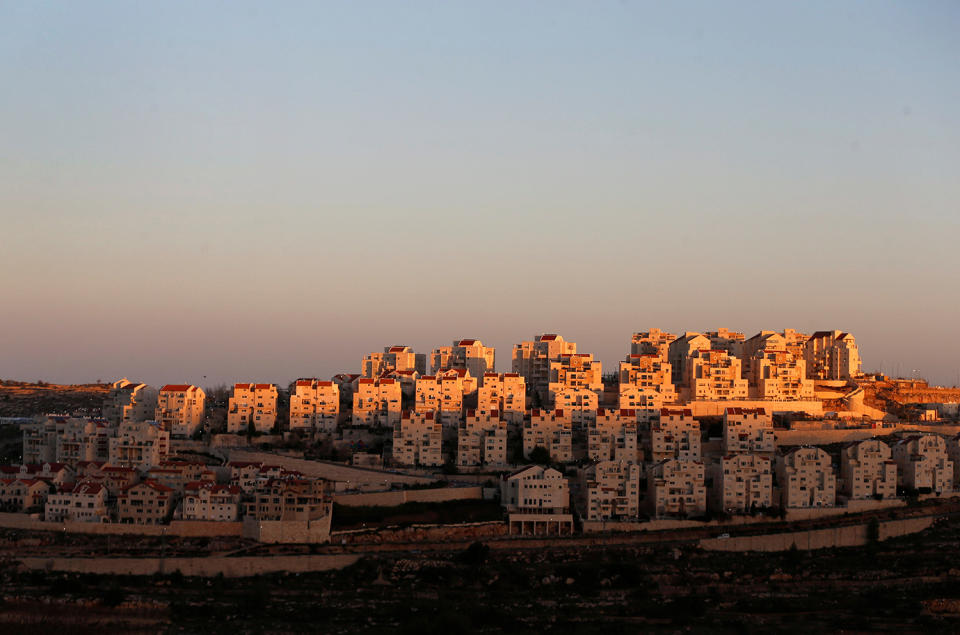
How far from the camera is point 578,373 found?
53.9 meters

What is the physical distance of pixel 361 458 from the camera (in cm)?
4597

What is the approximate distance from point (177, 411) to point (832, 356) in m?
26.9

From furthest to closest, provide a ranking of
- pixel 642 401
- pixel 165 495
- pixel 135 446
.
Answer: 1. pixel 642 401
2. pixel 135 446
3. pixel 165 495

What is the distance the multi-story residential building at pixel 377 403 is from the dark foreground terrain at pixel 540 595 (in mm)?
12643

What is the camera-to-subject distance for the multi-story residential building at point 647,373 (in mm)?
52562

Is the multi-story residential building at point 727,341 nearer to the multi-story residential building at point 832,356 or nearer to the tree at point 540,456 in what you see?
the multi-story residential building at point 832,356

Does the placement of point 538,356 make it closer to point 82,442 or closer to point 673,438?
point 673,438

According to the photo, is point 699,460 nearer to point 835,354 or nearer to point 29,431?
point 835,354

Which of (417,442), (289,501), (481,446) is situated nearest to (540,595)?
(289,501)

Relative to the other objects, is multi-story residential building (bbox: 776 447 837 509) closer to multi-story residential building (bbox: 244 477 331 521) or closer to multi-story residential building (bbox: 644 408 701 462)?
multi-story residential building (bbox: 644 408 701 462)

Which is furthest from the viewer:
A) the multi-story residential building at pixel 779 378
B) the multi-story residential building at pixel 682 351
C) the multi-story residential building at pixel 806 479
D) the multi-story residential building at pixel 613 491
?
the multi-story residential building at pixel 682 351

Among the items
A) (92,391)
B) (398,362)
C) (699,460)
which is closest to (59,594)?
(699,460)

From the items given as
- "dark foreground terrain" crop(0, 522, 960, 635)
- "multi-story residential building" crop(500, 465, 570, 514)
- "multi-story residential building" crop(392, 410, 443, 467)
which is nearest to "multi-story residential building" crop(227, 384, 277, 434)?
"multi-story residential building" crop(392, 410, 443, 467)

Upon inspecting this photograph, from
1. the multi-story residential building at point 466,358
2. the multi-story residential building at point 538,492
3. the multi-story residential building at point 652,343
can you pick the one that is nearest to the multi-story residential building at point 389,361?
the multi-story residential building at point 466,358
